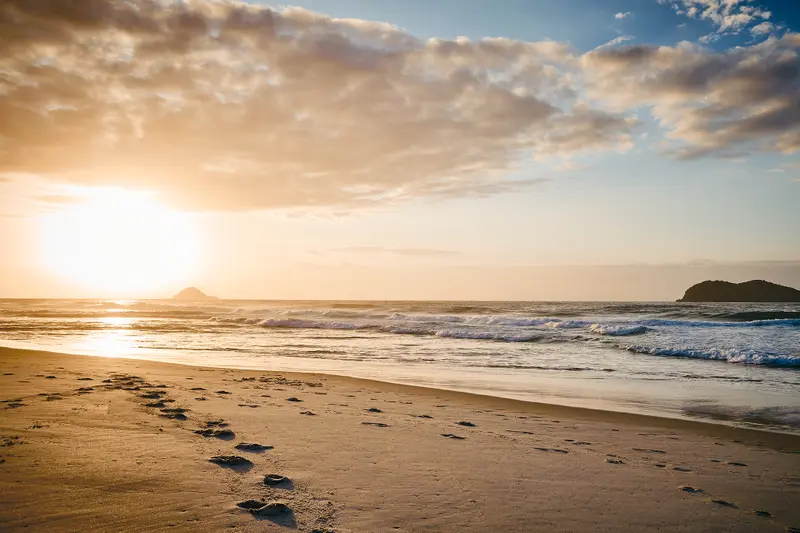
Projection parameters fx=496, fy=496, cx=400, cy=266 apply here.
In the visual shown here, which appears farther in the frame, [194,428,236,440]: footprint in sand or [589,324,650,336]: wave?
[589,324,650,336]: wave

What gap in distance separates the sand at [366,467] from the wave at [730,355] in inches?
417

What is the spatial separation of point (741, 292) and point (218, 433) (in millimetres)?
126626

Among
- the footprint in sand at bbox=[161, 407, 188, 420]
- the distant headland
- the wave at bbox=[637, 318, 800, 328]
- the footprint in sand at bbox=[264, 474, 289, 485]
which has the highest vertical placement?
the distant headland

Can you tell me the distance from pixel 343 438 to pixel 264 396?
3563mm

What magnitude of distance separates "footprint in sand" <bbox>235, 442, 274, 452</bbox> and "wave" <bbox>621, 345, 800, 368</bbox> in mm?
16751

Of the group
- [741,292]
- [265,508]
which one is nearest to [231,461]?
[265,508]

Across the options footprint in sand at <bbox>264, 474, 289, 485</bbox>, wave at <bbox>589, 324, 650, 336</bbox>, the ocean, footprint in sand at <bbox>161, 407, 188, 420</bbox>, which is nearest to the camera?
footprint in sand at <bbox>264, 474, 289, 485</bbox>

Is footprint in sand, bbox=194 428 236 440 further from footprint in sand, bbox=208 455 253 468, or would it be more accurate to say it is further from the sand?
footprint in sand, bbox=208 455 253 468

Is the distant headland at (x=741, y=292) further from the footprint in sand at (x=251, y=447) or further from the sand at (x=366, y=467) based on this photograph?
the footprint in sand at (x=251, y=447)

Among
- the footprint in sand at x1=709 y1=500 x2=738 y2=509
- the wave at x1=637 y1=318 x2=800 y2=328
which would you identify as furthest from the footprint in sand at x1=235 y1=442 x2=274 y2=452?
the wave at x1=637 y1=318 x2=800 y2=328

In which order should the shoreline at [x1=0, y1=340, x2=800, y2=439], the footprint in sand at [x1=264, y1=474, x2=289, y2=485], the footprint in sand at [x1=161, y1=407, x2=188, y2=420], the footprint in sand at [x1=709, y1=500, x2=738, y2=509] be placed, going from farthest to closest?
the shoreline at [x1=0, y1=340, x2=800, y2=439]
the footprint in sand at [x1=161, y1=407, x2=188, y2=420]
the footprint in sand at [x1=709, y1=500, x2=738, y2=509]
the footprint in sand at [x1=264, y1=474, x2=289, y2=485]

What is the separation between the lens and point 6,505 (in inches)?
145

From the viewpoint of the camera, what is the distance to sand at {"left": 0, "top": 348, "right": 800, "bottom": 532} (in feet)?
12.6

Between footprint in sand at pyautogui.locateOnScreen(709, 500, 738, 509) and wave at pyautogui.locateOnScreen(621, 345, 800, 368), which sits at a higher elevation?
footprint in sand at pyautogui.locateOnScreen(709, 500, 738, 509)
